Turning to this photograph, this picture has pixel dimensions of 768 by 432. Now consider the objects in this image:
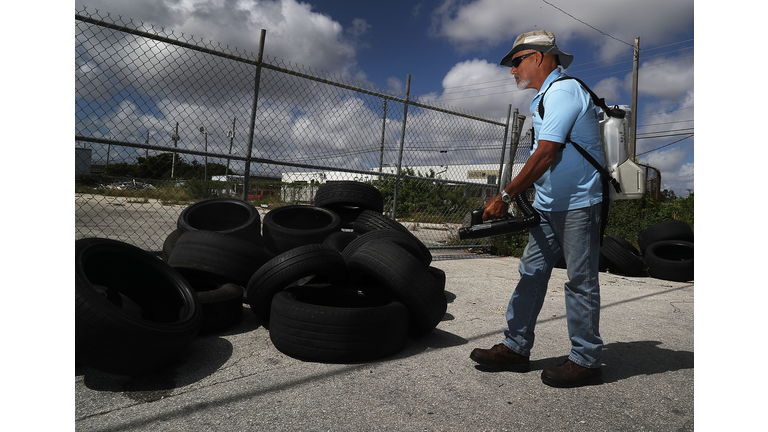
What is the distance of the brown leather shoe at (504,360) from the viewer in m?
2.89

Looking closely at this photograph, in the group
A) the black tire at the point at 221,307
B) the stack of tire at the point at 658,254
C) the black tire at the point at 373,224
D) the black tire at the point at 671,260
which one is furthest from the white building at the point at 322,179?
the black tire at the point at 221,307

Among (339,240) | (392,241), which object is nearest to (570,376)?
(392,241)

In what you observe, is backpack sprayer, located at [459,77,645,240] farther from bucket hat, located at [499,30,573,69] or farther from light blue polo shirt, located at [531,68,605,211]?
bucket hat, located at [499,30,573,69]

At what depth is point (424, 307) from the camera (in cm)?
327

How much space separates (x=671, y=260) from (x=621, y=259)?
2.56ft

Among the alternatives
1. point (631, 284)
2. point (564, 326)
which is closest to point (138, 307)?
point (564, 326)

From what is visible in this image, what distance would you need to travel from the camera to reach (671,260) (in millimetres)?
7234

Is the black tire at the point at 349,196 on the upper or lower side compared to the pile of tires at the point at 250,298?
upper

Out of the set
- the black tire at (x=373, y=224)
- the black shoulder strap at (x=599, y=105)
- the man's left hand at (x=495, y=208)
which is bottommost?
the black tire at (x=373, y=224)

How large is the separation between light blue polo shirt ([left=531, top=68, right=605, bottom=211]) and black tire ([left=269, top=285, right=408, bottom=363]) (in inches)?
53.4

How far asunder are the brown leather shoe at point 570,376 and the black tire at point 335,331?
103 centimetres

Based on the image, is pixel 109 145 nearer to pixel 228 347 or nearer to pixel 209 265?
pixel 209 265

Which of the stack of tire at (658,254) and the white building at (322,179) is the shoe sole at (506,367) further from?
the stack of tire at (658,254)

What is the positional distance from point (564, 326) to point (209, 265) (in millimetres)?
3243
